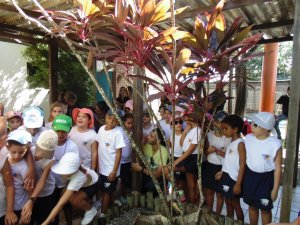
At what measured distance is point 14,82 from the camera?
7781 millimetres

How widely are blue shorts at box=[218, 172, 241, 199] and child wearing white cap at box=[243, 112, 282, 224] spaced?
175 mm

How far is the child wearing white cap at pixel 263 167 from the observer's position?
2438 mm

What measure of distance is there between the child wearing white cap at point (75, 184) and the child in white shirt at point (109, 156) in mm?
260

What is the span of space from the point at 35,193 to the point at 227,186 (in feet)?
5.81

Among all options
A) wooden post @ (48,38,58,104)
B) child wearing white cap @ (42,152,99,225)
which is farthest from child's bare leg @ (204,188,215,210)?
wooden post @ (48,38,58,104)

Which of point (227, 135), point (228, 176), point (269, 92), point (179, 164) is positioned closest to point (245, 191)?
point (228, 176)

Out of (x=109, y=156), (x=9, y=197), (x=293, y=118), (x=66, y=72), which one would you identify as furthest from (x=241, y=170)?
(x=66, y=72)

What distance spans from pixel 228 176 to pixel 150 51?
1.79 metres

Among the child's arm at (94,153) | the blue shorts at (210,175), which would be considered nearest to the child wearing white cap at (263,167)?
the blue shorts at (210,175)

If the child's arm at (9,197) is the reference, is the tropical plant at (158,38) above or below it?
above

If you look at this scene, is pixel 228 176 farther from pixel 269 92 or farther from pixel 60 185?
pixel 269 92

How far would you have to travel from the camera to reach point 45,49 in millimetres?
7023

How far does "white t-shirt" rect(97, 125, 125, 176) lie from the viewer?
3004 mm

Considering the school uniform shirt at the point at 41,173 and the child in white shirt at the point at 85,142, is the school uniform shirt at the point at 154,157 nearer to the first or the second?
the child in white shirt at the point at 85,142
